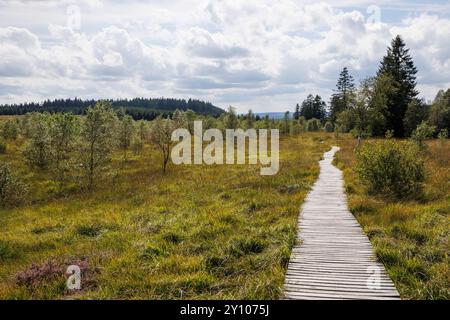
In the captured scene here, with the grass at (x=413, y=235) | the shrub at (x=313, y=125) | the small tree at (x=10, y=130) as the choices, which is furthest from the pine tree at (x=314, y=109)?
the grass at (x=413, y=235)

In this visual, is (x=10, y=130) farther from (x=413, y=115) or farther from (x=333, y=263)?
(x=333, y=263)

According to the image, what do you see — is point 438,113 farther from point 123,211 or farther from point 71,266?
point 71,266

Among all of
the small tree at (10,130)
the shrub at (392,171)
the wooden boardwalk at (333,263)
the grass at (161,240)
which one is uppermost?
the small tree at (10,130)

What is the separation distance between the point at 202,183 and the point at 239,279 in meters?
14.6

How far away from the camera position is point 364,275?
825cm

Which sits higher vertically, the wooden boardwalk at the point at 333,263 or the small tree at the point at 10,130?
the small tree at the point at 10,130

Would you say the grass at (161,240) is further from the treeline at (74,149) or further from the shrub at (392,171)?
the treeline at (74,149)

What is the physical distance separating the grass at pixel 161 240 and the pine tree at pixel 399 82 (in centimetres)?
3436

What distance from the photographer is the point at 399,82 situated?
53.3 metres

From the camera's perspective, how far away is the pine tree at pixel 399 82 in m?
51.7

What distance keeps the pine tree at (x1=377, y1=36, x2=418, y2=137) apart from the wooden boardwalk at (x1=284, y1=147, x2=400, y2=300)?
42623 millimetres

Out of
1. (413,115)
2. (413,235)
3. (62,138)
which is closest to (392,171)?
(413,235)

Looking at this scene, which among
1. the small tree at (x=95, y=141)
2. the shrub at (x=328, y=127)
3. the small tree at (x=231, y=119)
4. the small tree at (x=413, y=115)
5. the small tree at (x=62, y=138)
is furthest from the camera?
the shrub at (x=328, y=127)
